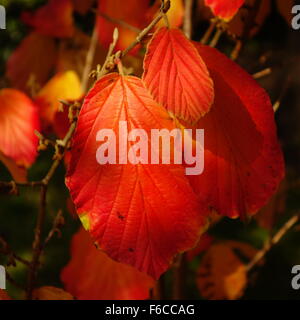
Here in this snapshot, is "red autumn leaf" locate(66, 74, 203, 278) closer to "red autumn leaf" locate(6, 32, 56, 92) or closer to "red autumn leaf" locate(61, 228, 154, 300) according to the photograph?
"red autumn leaf" locate(61, 228, 154, 300)

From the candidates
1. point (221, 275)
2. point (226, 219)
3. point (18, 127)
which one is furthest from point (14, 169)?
point (226, 219)

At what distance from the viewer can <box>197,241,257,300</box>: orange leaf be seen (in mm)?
873

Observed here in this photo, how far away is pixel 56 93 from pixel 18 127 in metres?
0.15

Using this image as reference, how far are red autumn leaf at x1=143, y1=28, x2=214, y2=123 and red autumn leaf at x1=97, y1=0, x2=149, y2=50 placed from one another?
290 mm

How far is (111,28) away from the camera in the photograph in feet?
2.53

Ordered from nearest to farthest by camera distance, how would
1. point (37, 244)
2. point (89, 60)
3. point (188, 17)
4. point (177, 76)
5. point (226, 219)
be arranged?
point (177, 76), point (37, 244), point (188, 17), point (89, 60), point (226, 219)

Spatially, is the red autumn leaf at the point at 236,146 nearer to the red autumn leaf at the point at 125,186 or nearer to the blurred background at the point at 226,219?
the red autumn leaf at the point at 125,186

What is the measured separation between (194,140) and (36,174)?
1508mm

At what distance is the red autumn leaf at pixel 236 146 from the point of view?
501mm

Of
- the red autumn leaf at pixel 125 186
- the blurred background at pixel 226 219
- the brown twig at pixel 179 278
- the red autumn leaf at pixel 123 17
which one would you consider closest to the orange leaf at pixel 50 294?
the red autumn leaf at pixel 125 186

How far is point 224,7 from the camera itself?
52 cm

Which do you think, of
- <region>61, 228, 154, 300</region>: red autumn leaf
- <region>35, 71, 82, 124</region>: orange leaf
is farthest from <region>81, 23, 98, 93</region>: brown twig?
<region>61, 228, 154, 300</region>: red autumn leaf

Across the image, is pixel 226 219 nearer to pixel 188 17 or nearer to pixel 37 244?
pixel 188 17

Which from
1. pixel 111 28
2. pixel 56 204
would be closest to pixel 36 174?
pixel 56 204
